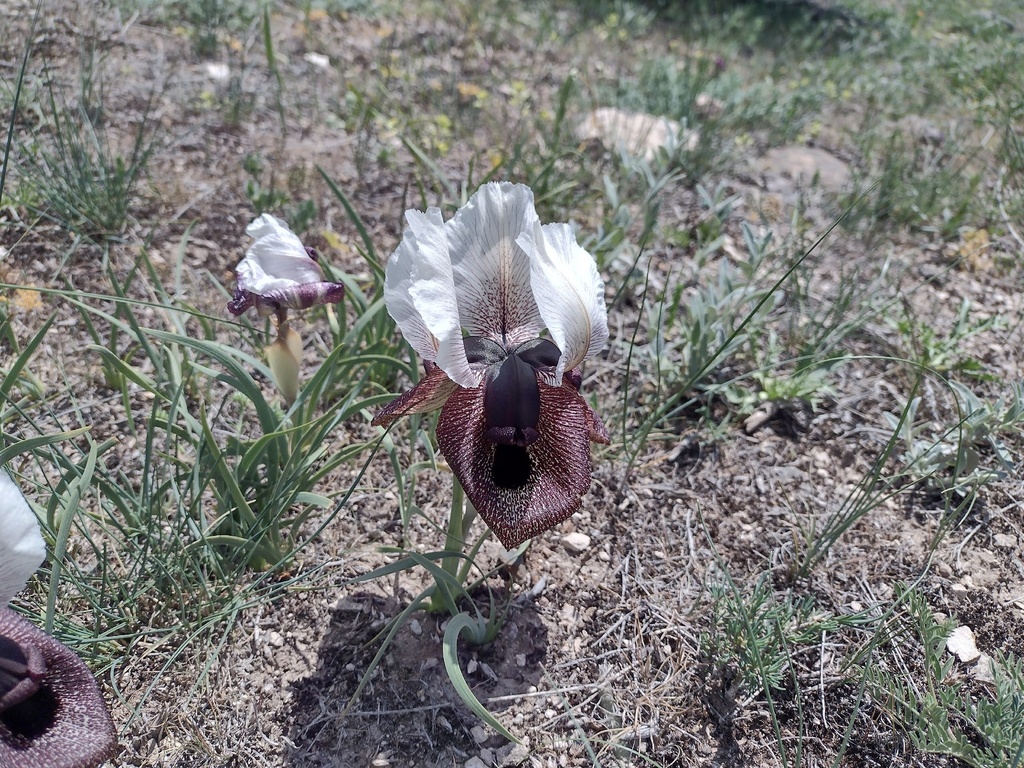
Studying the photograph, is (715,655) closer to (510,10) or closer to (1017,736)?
(1017,736)

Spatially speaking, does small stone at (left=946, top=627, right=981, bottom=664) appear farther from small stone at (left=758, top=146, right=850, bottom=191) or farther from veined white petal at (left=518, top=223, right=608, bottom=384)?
small stone at (left=758, top=146, right=850, bottom=191)

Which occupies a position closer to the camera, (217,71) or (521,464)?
(521,464)

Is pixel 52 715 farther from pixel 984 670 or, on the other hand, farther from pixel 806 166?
pixel 806 166

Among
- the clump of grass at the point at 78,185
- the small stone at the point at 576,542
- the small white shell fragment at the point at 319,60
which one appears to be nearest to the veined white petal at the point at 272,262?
the small stone at the point at 576,542

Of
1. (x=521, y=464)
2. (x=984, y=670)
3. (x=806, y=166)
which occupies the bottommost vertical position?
(x=984, y=670)

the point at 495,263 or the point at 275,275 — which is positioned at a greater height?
the point at 495,263

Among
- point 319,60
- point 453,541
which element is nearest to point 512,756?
point 453,541

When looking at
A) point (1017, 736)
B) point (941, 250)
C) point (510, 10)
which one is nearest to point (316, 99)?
point (510, 10)
